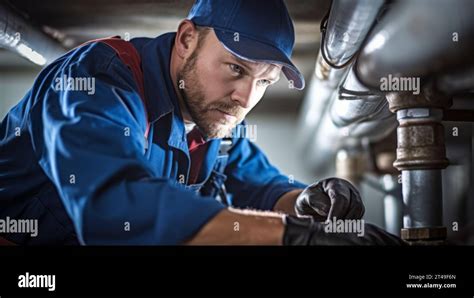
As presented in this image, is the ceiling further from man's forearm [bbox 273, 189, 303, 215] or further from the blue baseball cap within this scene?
man's forearm [bbox 273, 189, 303, 215]

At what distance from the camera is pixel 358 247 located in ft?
6.23

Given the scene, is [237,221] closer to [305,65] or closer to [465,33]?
[305,65]

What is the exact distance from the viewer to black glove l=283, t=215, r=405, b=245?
5.54 ft

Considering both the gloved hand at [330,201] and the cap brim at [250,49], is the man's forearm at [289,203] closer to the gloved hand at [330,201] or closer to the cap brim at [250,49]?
the gloved hand at [330,201]

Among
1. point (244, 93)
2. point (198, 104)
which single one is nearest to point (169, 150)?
point (198, 104)

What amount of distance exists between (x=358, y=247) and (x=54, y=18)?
118 cm

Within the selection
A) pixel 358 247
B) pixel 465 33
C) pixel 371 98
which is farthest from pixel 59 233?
pixel 465 33

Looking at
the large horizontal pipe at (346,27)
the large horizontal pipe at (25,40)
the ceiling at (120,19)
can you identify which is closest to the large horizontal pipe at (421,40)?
the large horizontal pipe at (346,27)

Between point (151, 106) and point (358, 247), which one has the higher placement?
point (151, 106)

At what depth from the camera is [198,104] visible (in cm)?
193

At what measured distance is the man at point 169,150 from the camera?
5.40 ft

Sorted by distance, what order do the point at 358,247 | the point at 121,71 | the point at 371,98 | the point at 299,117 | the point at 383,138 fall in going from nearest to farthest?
the point at 121,71 < the point at 358,247 < the point at 371,98 < the point at 299,117 < the point at 383,138

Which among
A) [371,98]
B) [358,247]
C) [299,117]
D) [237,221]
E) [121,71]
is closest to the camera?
[237,221]

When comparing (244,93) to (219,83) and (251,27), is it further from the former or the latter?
(251,27)
